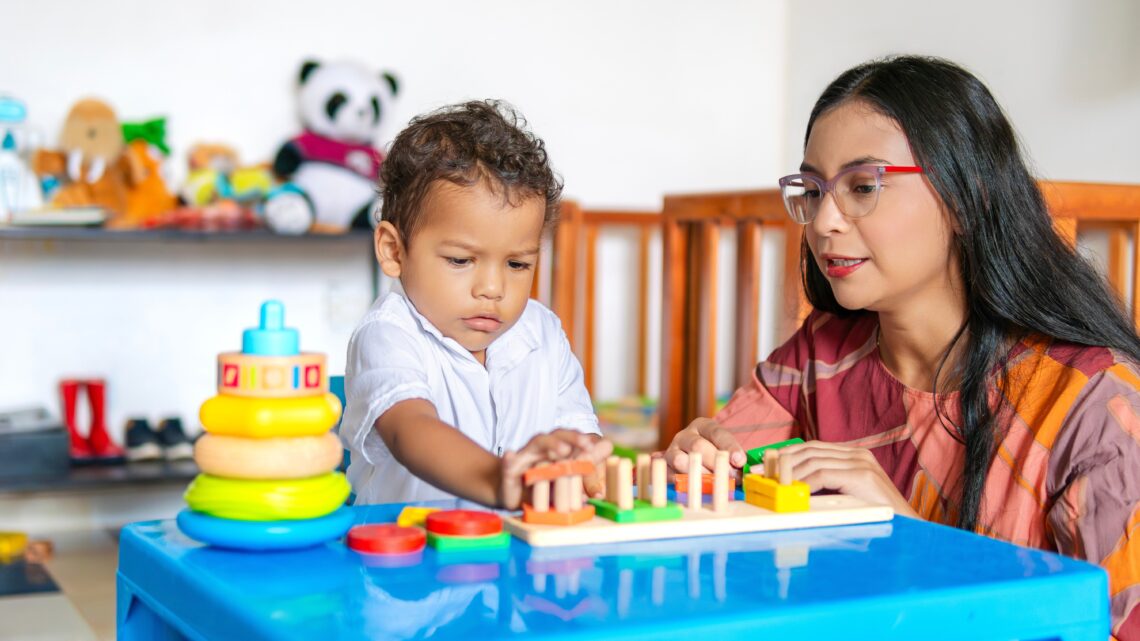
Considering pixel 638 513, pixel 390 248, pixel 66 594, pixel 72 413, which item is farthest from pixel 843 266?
pixel 72 413

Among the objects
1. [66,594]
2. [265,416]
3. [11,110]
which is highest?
[11,110]

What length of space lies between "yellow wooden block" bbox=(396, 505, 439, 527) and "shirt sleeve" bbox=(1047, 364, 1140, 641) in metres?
0.62

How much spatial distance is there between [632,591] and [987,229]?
85 cm

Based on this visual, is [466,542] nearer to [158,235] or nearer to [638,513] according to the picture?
[638,513]

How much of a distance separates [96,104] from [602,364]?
173cm

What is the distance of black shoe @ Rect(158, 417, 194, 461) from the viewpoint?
3.15m

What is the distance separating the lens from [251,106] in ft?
11.0

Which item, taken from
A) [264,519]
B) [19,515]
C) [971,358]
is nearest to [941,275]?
[971,358]

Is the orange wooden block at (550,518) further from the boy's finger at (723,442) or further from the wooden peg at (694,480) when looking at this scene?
the boy's finger at (723,442)

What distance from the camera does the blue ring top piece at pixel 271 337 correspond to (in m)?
0.77

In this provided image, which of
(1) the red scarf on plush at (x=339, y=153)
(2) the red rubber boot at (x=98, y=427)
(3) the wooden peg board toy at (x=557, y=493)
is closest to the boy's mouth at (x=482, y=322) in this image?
(3) the wooden peg board toy at (x=557, y=493)

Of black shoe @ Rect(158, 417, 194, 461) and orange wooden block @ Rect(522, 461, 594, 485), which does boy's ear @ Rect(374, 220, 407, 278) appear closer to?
orange wooden block @ Rect(522, 461, 594, 485)

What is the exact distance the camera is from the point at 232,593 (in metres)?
0.67

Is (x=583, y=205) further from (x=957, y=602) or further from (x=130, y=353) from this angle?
(x=957, y=602)
